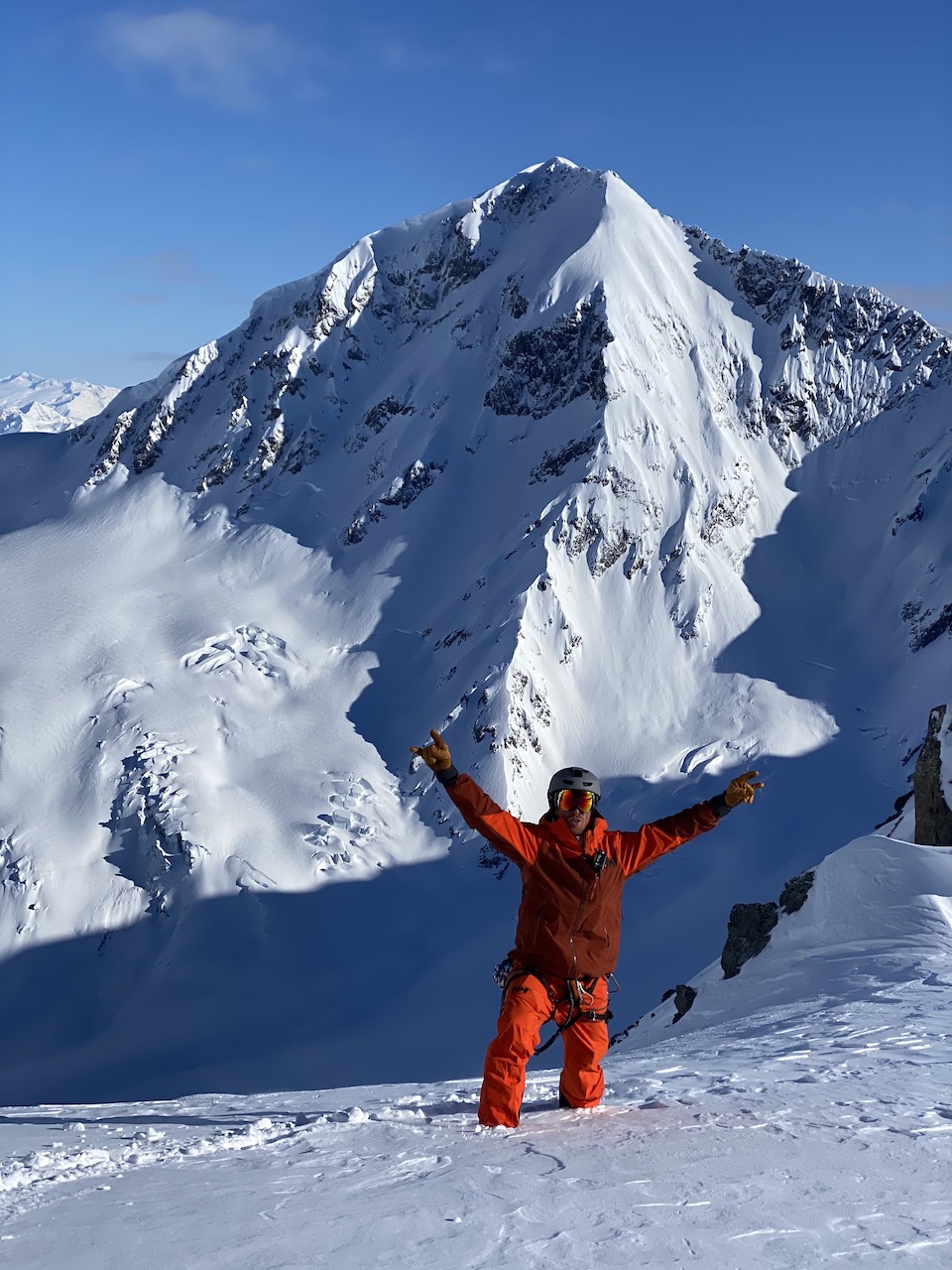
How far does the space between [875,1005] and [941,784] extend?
12.7 m

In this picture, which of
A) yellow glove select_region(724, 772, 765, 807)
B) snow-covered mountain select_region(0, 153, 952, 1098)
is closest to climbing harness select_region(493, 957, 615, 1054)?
yellow glove select_region(724, 772, 765, 807)

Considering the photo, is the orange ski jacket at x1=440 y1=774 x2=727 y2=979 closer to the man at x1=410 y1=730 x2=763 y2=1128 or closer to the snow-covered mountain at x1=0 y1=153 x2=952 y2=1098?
the man at x1=410 y1=730 x2=763 y2=1128

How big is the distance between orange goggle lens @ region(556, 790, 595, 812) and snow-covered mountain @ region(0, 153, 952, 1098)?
151 ft

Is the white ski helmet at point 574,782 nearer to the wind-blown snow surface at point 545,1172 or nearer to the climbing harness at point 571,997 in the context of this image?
the climbing harness at point 571,997

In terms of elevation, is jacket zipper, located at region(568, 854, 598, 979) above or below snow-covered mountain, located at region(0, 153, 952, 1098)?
below

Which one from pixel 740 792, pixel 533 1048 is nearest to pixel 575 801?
pixel 740 792

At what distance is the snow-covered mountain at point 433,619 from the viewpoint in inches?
2352

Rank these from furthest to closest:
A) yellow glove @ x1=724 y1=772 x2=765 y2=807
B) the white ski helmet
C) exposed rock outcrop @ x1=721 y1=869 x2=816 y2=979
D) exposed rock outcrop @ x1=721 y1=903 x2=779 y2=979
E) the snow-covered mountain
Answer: the snow-covered mountain → exposed rock outcrop @ x1=721 y1=903 x2=779 y2=979 → exposed rock outcrop @ x1=721 y1=869 x2=816 y2=979 → the white ski helmet → yellow glove @ x1=724 y1=772 x2=765 y2=807

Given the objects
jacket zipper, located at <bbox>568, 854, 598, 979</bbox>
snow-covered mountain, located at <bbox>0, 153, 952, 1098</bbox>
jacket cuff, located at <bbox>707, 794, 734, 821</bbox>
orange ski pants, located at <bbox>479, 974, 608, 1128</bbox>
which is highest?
snow-covered mountain, located at <bbox>0, 153, 952, 1098</bbox>

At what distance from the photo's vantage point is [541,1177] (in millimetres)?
6320

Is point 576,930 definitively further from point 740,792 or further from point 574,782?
point 740,792

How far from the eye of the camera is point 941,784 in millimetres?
22703

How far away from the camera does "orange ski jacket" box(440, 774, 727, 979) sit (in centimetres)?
825

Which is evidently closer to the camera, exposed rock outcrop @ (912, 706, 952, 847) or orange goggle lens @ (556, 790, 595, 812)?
orange goggle lens @ (556, 790, 595, 812)
